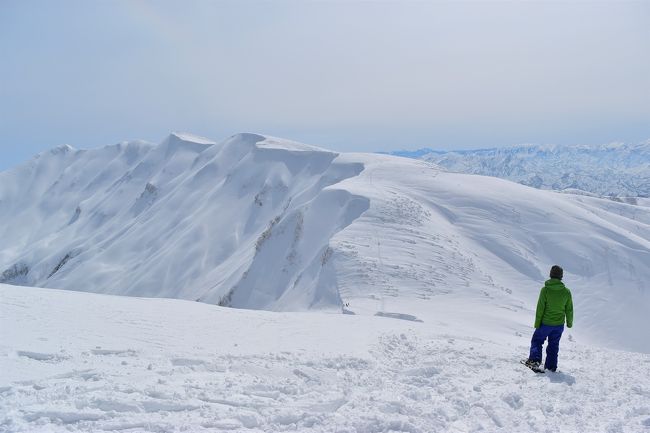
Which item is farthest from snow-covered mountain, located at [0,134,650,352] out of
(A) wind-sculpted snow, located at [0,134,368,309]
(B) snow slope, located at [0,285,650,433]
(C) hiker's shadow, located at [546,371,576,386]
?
(C) hiker's shadow, located at [546,371,576,386]

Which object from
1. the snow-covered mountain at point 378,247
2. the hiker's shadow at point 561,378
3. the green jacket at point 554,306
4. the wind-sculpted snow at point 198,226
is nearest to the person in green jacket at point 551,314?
the green jacket at point 554,306

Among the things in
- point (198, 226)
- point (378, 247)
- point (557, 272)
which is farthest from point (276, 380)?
point (198, 226)

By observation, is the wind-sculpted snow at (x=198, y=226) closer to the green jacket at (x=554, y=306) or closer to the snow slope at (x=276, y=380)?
the snow slope at (x=276, y=380)

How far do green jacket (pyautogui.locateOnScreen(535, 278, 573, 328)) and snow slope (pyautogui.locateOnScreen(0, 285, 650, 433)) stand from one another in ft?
3.40

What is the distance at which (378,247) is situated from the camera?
27.9 meters

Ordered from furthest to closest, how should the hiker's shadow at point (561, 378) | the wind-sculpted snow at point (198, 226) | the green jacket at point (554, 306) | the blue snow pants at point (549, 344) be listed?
the wind-sculpted snow at point (198, 226) → the green jacket at point (554, 306) → the blue snow pants at point (549, 344) → the hiker's shadow at point (561, 378)

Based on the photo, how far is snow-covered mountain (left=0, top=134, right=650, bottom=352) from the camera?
966 inches

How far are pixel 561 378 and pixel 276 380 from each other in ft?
17.2

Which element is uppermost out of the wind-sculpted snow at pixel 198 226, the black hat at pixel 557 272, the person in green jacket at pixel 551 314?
the black hat at pixel 557 272

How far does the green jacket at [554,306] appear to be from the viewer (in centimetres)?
980

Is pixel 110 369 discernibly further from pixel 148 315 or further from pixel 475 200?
pixel 475 200

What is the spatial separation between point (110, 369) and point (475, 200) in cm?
3405

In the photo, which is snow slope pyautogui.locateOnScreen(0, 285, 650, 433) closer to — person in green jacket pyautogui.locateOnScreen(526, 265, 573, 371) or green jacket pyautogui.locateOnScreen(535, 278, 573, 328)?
person in green jacket pyautogui.locateOnScreen(526, 265, 573, 371)

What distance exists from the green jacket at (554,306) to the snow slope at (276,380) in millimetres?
1036
